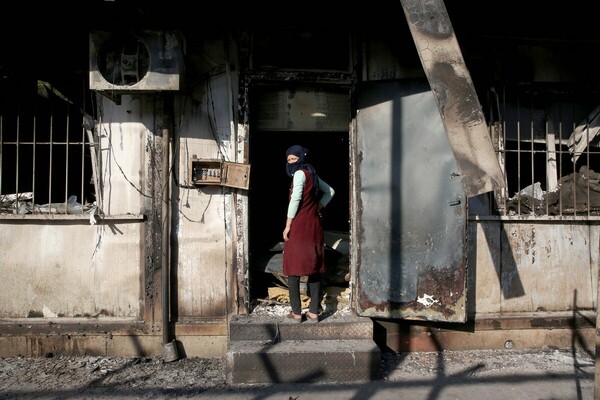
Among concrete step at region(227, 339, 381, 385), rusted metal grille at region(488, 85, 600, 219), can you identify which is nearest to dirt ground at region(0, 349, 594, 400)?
concrete step at region(227, 339, 381, 385)

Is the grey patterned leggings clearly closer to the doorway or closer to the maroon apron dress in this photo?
the maroon apron dress

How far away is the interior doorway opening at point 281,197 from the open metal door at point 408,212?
37.0 inches

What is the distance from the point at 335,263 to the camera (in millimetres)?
5984

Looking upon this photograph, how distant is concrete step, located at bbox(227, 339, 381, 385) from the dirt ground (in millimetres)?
103

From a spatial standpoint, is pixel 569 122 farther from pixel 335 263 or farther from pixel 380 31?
pixel 335 263

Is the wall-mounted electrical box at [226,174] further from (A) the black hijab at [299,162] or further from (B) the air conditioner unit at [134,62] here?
(B) the air conditioner unit at [134,62]

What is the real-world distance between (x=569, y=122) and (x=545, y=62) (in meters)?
0.75

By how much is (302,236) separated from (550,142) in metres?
3.10

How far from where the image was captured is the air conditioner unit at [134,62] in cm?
452

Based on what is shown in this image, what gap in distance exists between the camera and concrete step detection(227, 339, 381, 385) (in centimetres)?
432

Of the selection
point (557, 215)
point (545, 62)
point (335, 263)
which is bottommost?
point (335, 263)

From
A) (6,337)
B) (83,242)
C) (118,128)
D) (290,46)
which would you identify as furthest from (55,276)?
(290,46)

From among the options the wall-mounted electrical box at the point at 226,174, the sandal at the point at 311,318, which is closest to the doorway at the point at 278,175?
the wall-mounted electrical box at the point at 226,174

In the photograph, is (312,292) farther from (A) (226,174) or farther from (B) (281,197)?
(B) (281,197)
